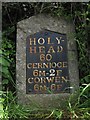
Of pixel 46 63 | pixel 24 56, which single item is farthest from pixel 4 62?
pixel 46 63

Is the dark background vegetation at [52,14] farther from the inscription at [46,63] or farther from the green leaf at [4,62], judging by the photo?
the inscription at [46,63]

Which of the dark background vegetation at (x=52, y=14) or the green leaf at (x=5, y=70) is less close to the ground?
the dark background vegetation at (x=52, y=14)

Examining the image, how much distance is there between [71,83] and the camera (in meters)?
3.30

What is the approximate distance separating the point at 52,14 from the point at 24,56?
538 millimetres

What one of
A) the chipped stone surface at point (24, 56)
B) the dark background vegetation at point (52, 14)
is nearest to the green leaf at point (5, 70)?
the dark background vegetation at point (52, 14)

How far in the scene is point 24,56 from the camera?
11.0 ft

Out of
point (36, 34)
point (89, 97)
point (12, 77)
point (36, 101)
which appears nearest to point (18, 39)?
point (36, 34)

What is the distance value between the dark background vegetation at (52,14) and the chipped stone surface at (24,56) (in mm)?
66

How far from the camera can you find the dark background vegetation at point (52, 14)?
3.39m

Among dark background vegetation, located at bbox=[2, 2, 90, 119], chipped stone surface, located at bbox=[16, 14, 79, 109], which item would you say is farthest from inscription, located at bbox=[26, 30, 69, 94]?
dark background vegetation, located at bbox=[2, 2, 90, 119]

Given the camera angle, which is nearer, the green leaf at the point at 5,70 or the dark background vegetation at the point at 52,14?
the green leaf at the point at 5,70

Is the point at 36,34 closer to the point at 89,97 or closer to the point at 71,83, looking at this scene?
the point at 71,83

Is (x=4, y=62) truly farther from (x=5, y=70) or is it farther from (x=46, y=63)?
(x=46, y=63)

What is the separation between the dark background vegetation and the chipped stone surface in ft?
0.22
